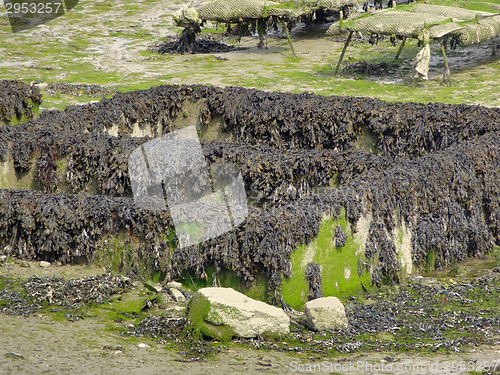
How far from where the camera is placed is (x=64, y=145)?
968 cm

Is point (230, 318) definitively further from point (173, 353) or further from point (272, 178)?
point (272, 178)

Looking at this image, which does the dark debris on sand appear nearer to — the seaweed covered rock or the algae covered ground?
the algae covered ground

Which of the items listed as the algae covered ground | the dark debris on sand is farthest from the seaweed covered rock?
the dark debris on sand

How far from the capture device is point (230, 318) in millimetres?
5859

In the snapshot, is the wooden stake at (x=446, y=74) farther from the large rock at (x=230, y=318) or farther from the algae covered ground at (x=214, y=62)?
the large rock at (x=230, y=318)

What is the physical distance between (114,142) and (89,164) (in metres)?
0.52


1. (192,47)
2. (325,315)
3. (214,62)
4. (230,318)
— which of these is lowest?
(325,315)

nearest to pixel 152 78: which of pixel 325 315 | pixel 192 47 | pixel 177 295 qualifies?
pixel 192 47

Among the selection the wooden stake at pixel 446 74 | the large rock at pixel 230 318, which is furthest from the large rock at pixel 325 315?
the wooden stake at pixel 446 74

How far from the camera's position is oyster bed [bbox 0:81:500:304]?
23.1 ft

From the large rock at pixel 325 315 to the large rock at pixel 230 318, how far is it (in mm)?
369

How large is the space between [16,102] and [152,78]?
6352mm

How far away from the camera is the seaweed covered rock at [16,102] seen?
39.9ft

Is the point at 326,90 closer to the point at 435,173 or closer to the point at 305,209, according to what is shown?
the point at 435,173
